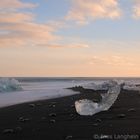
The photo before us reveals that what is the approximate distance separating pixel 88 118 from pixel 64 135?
3.41 metres

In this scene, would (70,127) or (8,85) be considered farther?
(8,85)

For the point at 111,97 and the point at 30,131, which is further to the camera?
the point at 111,97

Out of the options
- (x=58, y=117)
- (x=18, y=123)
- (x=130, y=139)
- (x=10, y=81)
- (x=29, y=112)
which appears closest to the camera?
(x=130, y=139)

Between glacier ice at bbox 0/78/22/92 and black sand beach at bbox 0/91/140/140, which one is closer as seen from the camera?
black sand beach at bbox 0/91/140/140

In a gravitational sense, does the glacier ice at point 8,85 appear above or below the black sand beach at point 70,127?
above

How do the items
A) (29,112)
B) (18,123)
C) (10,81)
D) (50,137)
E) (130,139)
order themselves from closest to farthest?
A: 1. (130,139)
2. (50,137)
3. (18,123)
4. (29,112)
5. (10,81)

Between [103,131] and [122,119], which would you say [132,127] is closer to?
[103,131]

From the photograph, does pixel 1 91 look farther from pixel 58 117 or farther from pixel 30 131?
pixel 30 131

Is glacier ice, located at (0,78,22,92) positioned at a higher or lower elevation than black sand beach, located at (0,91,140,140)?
higher

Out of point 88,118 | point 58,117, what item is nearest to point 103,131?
point 88,118

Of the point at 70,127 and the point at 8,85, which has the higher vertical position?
the point at 8,85

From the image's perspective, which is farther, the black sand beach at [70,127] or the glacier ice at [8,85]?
the glacier ice at [8,85]

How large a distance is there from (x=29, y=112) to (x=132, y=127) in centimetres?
652

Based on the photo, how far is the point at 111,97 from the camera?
55.9 feet
